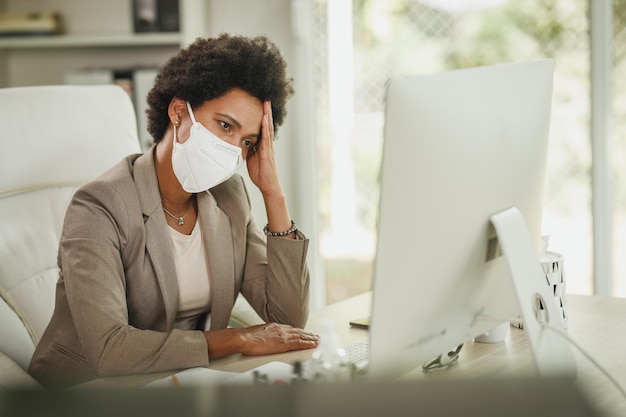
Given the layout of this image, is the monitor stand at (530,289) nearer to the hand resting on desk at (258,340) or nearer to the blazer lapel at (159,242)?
the hand resting on desk at (258,340)

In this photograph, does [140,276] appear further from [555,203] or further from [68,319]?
[555,203]

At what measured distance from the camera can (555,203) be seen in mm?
2902

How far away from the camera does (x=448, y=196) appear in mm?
906

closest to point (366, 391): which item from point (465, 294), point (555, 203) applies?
point (465, 294)

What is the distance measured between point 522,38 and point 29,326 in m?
2.08

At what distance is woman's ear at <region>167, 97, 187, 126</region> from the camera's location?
1.58 meters

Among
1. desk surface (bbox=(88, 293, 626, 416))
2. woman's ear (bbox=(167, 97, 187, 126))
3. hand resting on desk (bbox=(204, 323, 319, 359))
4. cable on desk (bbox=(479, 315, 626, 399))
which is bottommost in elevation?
desk surface (bbox=(88, 293, 626, 416))

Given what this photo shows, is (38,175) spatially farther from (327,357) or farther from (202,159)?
(327,357)

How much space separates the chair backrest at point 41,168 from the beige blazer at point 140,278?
0.23 meters

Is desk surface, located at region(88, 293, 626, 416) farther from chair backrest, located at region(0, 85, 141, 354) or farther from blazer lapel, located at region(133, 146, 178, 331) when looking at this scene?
chair backrest, located at region(0, 85, 141, 354)

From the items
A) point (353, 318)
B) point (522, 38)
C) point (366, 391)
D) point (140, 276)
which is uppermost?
point (522, 38)

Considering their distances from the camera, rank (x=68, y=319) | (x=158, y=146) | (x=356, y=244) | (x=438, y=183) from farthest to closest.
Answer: (x=356, y=244), (x=158, y=146), (x=68, y=319), (x=438, y=183)

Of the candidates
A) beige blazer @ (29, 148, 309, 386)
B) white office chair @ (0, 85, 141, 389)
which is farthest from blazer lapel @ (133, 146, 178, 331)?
white office chair @ (0, 85, 141, 389)

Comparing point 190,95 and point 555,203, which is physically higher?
point 190,95
